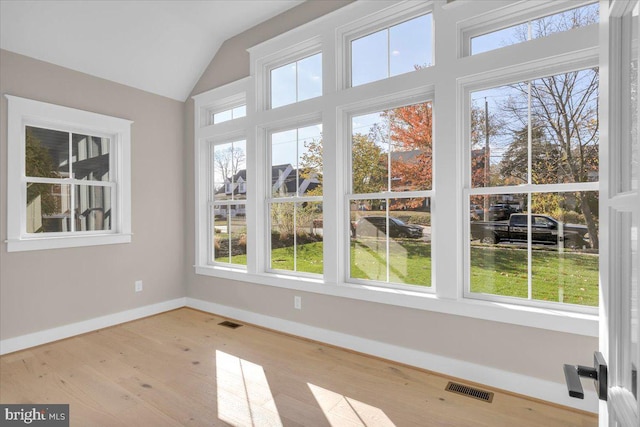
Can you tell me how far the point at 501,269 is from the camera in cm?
238


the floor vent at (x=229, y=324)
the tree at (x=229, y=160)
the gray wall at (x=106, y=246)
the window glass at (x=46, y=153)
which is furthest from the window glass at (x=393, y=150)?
the window glass at (x=46, y=153)

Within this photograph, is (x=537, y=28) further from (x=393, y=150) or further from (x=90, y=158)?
(x=90, y=158)

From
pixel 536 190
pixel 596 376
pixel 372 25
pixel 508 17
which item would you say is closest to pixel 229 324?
pixel 536 190

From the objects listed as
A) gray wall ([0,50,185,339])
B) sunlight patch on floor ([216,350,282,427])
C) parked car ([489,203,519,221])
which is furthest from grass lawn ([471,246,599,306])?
gray wall ([0,50,185,339])

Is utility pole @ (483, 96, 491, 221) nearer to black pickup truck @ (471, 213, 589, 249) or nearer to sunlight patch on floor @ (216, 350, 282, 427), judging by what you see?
black pickup truck @ (471, 213, 589, 249)

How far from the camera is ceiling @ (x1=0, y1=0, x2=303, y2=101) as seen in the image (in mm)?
2924

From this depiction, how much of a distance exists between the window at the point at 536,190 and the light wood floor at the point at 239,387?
30.9 inches

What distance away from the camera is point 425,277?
2680 mm

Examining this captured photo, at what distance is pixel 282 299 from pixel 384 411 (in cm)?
158

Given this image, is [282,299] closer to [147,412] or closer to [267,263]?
[267,263]

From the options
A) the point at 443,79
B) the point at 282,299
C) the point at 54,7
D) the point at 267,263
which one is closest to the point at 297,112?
the point at 443,79

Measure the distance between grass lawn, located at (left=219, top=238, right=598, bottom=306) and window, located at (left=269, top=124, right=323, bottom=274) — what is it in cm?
51

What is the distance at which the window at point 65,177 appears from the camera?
9.91ft

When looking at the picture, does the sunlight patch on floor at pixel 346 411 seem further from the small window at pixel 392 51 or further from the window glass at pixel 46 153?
the window glass at pixel 46 153
